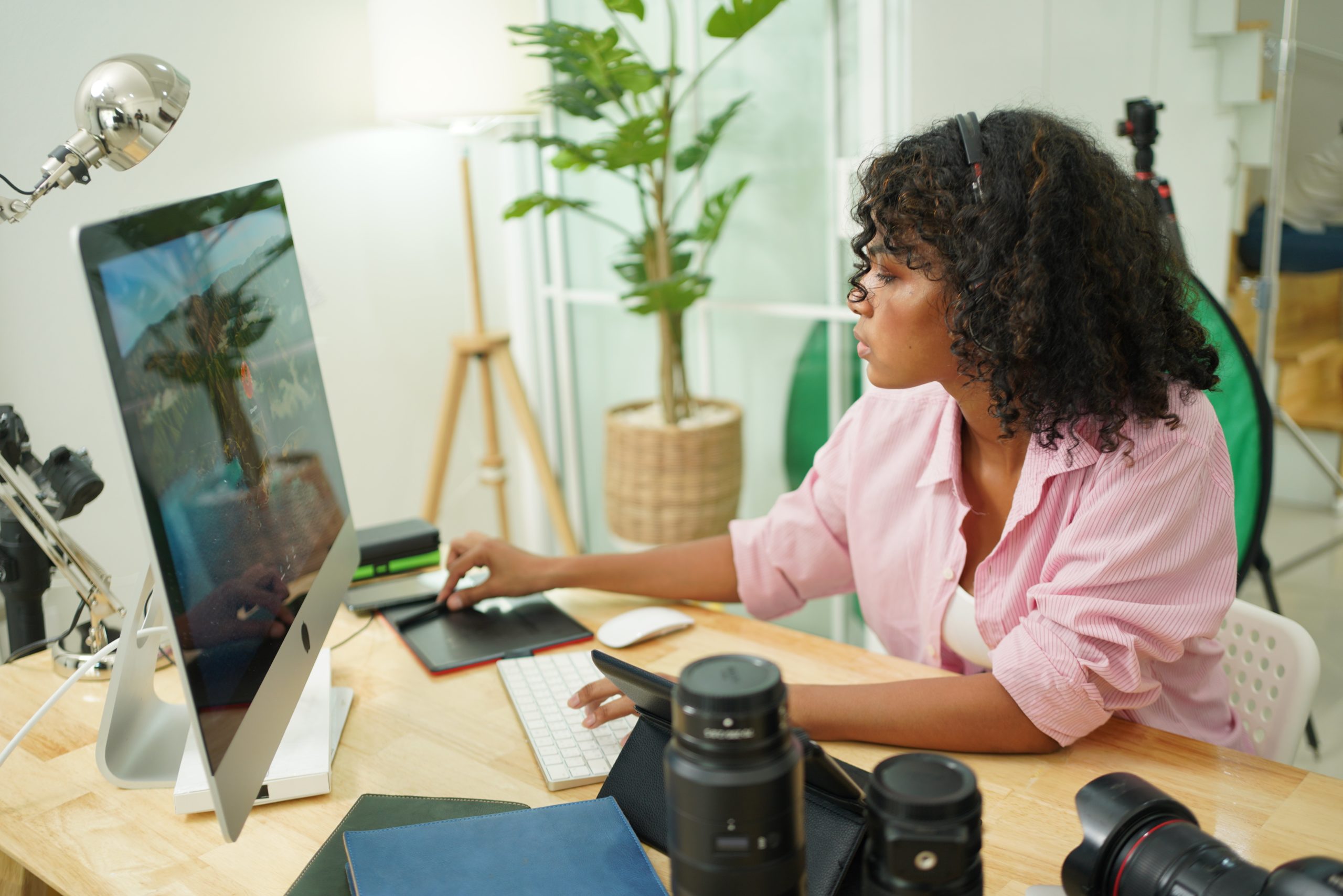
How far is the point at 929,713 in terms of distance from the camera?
102cm

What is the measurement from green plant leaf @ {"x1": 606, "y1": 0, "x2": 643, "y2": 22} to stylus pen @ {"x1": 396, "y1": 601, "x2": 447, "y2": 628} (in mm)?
1261

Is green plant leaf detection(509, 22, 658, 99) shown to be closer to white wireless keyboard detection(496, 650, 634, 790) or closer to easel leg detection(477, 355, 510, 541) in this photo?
easel leg detection(477, 355, 510, 541)

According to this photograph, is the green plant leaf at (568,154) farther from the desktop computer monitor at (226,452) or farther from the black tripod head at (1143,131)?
the desktop computer monitor at (226,452)


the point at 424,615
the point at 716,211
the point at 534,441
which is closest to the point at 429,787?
the point at 424,615

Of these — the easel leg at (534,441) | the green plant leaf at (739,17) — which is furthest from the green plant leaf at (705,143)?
the easel leg at (534,441)

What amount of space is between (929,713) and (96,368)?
1774 mm

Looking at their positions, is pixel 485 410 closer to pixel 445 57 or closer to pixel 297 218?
pixel 297 218

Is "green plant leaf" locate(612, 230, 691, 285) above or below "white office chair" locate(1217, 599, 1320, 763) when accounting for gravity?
above

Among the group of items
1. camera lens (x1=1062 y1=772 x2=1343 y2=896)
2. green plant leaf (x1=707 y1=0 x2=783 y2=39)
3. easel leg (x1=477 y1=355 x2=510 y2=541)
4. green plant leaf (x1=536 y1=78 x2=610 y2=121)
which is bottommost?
easel leg (x1=477 y1=355 x2=510 y2=541)

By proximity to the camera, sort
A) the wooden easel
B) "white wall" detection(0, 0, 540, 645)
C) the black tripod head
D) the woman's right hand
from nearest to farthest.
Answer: the woman's right hand, the black tripod head, "white wall" detection(0, 0, 540, 645), the wooden easel

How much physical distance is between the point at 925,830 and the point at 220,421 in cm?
60

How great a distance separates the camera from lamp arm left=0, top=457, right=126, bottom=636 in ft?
3.81

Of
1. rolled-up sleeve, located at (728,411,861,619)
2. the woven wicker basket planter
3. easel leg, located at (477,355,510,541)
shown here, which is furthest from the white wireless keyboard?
easel leg, located at (477,355,510,541)

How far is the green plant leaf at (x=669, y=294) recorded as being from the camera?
2297mm
